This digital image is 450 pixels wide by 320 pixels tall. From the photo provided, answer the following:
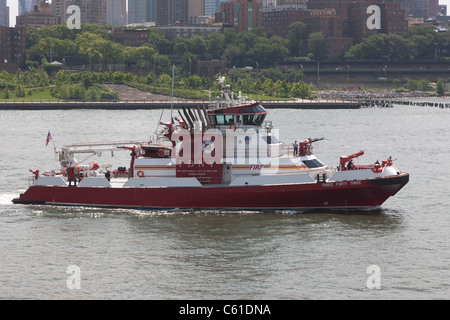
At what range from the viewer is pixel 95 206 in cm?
4409

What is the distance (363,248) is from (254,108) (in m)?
11.0

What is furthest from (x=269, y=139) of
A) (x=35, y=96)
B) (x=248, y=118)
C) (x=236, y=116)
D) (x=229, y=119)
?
(x=35, y=96)

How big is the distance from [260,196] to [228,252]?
719cm

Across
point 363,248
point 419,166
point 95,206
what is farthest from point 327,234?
point 419,166

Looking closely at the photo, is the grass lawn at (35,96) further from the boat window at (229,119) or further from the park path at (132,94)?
the boat window at (229,119)

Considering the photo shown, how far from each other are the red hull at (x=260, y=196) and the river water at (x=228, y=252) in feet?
1.68

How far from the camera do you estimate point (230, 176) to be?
141ft

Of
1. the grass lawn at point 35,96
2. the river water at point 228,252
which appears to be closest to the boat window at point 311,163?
the river water at point 228,252

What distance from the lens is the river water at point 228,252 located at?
3106 centimetres

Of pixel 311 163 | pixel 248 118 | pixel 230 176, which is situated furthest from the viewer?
pixel 248 118

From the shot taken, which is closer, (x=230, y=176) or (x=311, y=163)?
(x=230, y=176)

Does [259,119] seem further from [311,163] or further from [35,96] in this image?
[35,96]

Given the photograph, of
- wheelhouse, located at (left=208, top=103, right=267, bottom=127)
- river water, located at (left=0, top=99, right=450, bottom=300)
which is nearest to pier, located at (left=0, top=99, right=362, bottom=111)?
river water, located at (left=0, top=99, right=450, bottom=300)
